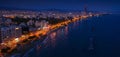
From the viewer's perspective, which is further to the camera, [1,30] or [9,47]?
[1,30]

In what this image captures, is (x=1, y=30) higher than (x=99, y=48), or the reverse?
(x=1, y=30)

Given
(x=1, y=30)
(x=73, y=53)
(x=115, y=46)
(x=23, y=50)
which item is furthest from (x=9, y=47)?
(x=115, y=46)

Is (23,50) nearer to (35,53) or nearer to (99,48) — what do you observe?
(35,53)

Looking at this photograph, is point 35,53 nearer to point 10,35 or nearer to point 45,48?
point 45,48

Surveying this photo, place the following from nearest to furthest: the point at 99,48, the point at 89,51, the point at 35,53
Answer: the point at 35,53, the point at 89,51, the point at 99,48

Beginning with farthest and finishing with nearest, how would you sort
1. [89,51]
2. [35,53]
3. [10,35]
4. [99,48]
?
1. [10,35]
2. [99,48]
3. [89,51]
4. [35,53]

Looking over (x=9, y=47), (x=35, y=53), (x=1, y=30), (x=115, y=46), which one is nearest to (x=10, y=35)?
(x=1, y=30)

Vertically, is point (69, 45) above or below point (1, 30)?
below

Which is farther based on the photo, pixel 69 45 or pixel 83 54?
pixel 69 45

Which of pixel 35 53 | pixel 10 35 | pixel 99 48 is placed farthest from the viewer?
pixel 10 35
